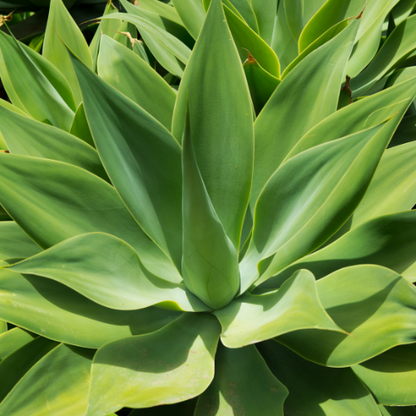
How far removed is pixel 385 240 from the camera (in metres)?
0.63

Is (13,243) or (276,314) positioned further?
(13,243)

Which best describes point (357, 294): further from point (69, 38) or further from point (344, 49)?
point (69, 38)

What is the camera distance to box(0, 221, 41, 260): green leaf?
76 centimetres

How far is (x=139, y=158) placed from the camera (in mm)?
725

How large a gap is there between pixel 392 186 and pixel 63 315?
67cm

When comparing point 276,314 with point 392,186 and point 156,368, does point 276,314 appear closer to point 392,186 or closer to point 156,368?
point 156,368

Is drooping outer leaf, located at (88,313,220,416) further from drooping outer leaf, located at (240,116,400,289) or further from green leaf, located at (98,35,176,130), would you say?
green leaf, located at (98,35,176,130)

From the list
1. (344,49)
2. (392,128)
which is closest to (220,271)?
(392,128)

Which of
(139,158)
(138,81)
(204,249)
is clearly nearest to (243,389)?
(204,249)

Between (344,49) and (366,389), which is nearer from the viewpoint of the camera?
(366,389)

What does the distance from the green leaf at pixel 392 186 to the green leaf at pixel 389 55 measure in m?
0.37

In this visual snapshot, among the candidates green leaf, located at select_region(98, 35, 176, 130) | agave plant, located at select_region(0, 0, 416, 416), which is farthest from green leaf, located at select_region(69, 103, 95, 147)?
green leaf, located at select_region(98, 35, 176, 130)

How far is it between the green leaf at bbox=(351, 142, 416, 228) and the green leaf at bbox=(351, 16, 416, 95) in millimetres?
374

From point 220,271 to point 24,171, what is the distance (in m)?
0.40
